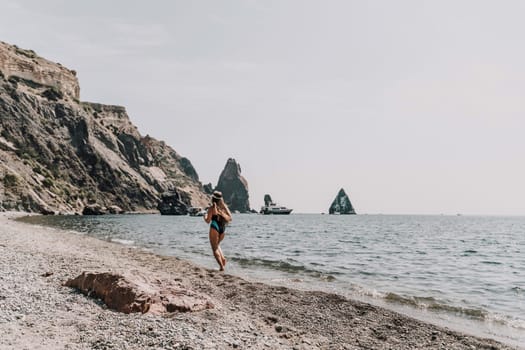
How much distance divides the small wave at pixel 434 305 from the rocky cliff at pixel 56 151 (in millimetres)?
94550

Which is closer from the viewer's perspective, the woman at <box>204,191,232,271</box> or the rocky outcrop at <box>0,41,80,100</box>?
the woman at <box>204,191,232,271</box>

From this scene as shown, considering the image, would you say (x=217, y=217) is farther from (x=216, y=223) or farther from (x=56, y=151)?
(x=56, y=151)

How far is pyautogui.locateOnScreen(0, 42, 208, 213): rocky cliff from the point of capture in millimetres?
107938

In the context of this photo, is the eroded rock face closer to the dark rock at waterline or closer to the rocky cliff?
the rocky cliff

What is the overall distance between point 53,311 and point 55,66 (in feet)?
672

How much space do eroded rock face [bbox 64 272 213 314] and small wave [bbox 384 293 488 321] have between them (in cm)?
914

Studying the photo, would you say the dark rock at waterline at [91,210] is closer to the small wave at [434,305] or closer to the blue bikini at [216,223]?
the blue bikini at [216,223]

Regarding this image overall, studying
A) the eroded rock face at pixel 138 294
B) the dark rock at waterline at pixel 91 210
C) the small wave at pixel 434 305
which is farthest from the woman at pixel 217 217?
the dark rock at waterline at pixel 91 210

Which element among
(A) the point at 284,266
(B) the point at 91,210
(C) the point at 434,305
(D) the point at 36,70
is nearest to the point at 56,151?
(B) the point at 91,210

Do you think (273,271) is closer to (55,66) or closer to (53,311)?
(53,311)

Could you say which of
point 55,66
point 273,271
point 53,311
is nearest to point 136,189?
point 55,66

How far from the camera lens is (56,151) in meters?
140

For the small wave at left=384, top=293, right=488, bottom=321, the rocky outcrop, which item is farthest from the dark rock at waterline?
the small wave at left=384, top=293, right=488, bottom=321

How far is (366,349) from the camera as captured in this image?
9422 millimetres
